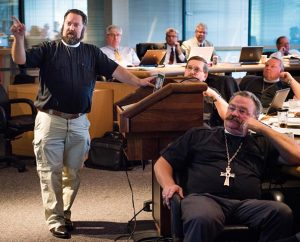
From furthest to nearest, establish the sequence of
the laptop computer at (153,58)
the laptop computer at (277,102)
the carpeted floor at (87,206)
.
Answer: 1. the laptop computer at (153,58)
2. the laptop computer at (277,102)
3. the carpeted floor at (87,206)

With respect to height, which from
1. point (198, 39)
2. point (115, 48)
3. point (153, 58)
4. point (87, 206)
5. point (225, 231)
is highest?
point (198, 39)

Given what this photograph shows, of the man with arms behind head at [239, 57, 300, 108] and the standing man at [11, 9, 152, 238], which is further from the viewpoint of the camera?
the man with arms behind head at [239, 57, 300, 108]

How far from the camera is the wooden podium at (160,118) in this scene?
305 cm

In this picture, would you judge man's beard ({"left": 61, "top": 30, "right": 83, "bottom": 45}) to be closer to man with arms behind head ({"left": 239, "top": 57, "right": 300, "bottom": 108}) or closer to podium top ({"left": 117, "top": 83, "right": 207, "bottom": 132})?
podium top ({"left": 117, "top": 83, "right": 207, "bottom": 132})

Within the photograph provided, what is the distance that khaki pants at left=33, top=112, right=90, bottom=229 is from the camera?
→ 3662 millimetres

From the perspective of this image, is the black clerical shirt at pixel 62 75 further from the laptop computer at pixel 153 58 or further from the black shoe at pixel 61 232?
the laptop computer at pixel 153 58

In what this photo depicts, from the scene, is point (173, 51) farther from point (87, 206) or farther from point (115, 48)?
point (87, 206)

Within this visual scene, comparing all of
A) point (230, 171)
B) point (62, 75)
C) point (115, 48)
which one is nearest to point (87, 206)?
point (62, 75)

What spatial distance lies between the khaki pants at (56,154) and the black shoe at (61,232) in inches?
1.1

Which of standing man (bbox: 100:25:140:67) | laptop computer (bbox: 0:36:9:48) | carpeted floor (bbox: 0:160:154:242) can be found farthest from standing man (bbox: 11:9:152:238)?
laptop computer (bbox: 0:36:9:48)

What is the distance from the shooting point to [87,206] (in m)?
4.45

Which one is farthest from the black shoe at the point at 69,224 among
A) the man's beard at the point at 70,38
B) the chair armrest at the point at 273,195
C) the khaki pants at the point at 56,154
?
the chair armrest at the point at 273,195

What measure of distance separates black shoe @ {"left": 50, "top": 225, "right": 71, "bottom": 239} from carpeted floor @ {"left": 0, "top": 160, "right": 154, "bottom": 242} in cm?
4

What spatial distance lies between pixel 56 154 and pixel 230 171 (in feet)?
4.20
